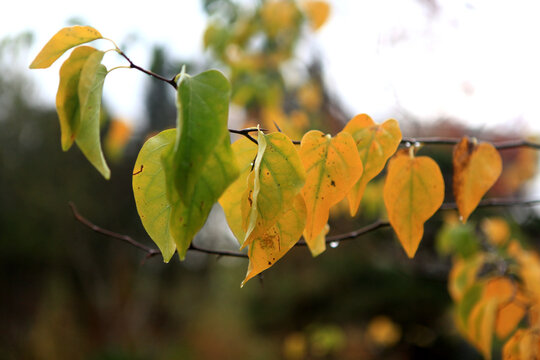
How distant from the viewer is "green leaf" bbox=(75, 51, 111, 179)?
36cm

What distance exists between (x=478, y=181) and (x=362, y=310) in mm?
4352

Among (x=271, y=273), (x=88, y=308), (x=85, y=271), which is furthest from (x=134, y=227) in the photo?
(x=271, y=273)

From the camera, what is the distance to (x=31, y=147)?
7.95 meters

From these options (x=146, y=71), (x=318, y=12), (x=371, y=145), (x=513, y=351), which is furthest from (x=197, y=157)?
(x=318, y=12)

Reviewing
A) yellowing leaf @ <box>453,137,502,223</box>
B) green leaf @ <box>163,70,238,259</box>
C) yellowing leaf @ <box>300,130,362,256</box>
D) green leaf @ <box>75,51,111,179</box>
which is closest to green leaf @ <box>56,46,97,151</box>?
green leaf @ <box>75,51,111,179</box>

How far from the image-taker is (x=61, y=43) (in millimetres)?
391

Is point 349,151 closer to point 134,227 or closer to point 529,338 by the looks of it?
point 529,338

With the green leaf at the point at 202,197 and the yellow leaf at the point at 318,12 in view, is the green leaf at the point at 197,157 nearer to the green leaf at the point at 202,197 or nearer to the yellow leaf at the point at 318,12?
the green leaf at the point at 202,197

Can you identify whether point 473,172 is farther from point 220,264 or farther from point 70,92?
point 220,264

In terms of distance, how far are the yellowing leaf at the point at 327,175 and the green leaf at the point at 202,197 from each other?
0.11 m

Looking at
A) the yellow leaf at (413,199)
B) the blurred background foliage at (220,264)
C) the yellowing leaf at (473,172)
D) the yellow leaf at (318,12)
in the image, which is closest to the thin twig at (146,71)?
the yellow leaf at (413,199)

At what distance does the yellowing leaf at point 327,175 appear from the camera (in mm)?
417

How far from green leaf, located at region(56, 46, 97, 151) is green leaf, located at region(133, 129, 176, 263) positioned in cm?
6

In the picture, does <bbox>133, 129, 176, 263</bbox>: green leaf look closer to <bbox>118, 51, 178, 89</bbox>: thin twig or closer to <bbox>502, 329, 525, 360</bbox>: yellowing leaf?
<bbox>118, 51, 178, 89</bbox>: thin twig
